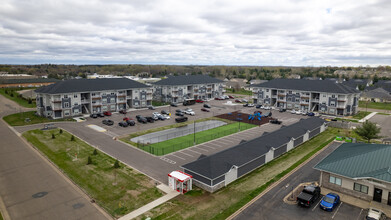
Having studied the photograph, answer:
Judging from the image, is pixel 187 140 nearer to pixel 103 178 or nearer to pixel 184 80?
pixel 103 178

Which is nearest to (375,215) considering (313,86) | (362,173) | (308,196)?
(362,173)

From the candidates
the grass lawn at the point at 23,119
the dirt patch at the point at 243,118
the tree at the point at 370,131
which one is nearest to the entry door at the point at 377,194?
the tree at the point at 370,131

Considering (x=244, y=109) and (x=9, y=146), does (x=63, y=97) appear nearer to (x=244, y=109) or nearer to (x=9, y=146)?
(x=9, y=146)

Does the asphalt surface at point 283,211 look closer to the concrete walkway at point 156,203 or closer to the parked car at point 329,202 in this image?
the parked car at point 329,202

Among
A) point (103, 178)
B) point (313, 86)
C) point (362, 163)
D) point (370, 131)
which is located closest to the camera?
point (362, 163)

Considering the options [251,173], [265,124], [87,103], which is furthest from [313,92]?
[87,103]

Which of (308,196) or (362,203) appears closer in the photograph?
(308,196)
